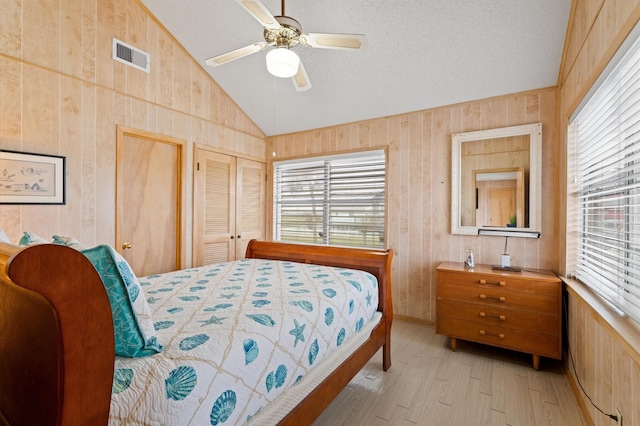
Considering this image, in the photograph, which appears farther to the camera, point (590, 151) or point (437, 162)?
point (437, 162)

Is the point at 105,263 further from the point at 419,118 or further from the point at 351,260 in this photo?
the point at 419,118

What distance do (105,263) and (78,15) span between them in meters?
2.88

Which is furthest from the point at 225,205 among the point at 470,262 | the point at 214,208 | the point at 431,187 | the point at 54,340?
the point at 54,340

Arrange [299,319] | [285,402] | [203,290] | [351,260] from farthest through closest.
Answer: [351,260] → [203,290] → [299,319] → [285,402]

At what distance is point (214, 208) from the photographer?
152 inches

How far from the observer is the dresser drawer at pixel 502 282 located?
2.41m

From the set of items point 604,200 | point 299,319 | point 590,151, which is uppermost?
point 590,151

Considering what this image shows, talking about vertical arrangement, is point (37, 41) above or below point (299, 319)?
above

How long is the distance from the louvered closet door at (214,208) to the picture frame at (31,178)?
132 centimetres

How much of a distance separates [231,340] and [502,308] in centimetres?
241

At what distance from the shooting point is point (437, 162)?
335cm

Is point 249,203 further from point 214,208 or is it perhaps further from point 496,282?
point 496,282

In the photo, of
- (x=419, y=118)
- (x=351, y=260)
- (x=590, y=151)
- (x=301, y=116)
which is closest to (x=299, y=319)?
(x=351, y=260)

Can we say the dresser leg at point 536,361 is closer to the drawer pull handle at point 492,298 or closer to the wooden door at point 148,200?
the drawer pull handle at point 492,298
